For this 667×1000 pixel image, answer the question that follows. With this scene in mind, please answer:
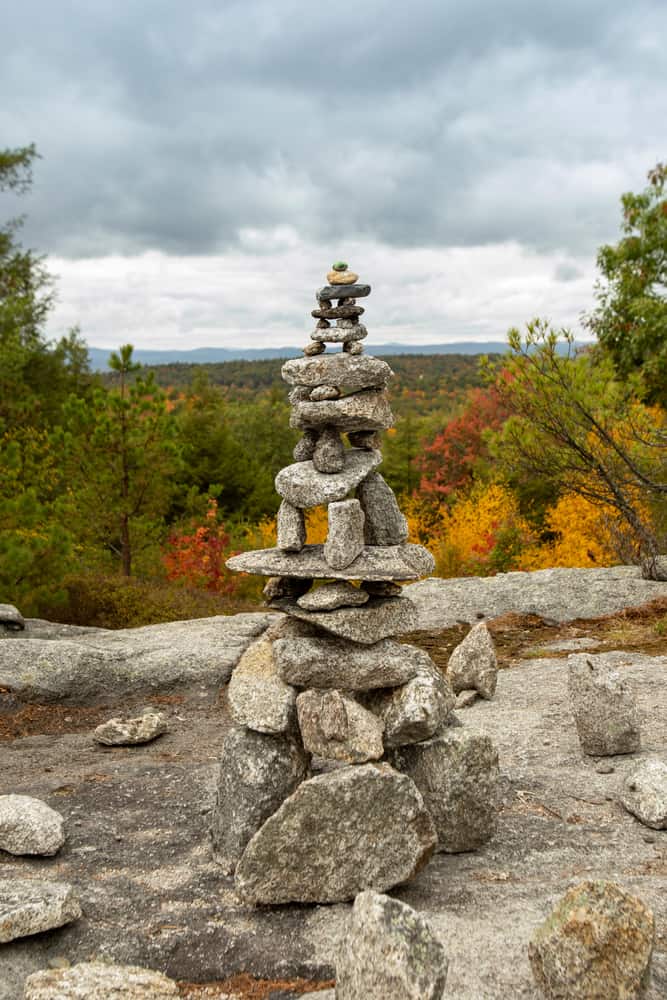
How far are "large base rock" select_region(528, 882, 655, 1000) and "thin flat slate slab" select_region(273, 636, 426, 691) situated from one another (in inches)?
105

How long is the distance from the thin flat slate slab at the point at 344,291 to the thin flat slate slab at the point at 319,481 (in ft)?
3.25

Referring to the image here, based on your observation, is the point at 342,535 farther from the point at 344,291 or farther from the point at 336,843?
the point at 336,843

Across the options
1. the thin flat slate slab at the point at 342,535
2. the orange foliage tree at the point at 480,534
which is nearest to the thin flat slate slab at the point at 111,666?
the thin flat slate slab at the point at 342,535

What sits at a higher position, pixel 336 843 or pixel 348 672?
pixel 348 672

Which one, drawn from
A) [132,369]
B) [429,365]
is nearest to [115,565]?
[132,369]

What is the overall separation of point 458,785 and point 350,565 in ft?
6.87

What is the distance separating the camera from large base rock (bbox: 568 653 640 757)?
911 cm

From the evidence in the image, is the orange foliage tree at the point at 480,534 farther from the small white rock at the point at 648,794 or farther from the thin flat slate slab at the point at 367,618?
the thin flat slate slab at the point at 367,618

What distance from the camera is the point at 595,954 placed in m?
4.87

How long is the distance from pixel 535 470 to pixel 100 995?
12139 millimetres

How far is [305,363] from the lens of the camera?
7.51m

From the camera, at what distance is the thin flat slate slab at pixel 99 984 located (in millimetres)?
4906

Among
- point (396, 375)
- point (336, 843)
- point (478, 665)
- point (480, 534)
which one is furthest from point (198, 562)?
point (396, 375)

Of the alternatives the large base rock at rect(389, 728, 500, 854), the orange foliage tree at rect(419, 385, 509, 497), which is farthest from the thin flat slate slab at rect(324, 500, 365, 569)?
the orange foliage tree at rect(419, 385, 509, 497)
